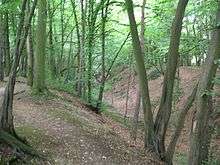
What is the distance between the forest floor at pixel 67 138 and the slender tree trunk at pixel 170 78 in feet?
2.68

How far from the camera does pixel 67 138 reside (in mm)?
11523

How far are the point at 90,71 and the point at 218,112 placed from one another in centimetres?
768

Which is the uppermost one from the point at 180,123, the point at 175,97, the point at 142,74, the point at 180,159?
the point at 142,74

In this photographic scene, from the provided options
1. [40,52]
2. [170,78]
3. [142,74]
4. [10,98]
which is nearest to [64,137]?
[10,98]

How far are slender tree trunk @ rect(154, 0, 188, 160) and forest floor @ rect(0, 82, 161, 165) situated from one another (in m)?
0.82

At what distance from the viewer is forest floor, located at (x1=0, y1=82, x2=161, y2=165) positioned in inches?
411

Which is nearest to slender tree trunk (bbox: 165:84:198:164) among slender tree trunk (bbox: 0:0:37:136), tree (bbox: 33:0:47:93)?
slender tree trunk (bbox: 0:0:37:136)

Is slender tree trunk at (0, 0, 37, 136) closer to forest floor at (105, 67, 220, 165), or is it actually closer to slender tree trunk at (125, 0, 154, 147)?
slender tree trunk at (125, 0, 154, 147)

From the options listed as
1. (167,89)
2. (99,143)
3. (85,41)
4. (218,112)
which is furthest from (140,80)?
(218,112)

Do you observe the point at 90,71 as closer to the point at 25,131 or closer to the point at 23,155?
the point at 25,131

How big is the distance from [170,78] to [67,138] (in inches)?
140

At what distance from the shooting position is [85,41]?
20.2 metres

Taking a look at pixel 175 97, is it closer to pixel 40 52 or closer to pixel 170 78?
pixel 40 52

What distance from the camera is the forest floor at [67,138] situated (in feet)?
34.3
